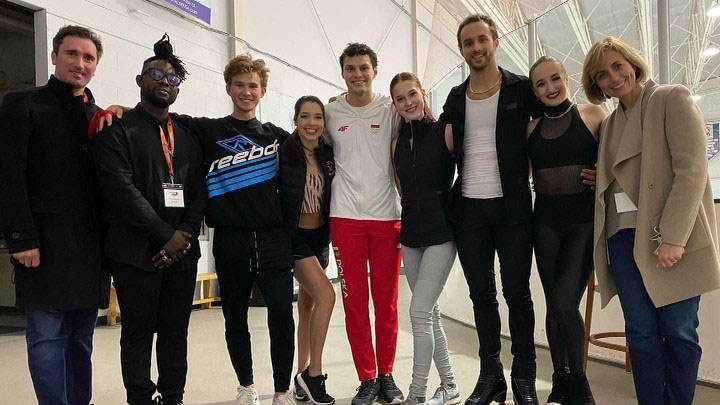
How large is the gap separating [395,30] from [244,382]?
29.8 feet

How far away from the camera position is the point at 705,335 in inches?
110

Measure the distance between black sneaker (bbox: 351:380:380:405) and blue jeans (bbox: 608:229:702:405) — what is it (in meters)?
1.12

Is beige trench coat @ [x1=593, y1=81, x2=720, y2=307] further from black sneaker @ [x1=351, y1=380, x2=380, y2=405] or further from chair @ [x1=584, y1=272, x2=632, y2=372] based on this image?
black sneaker @ [x1=351, y1=380, x2=380, y2=405]

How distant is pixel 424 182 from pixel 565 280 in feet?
2.30

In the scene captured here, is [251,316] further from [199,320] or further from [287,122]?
[287,122]

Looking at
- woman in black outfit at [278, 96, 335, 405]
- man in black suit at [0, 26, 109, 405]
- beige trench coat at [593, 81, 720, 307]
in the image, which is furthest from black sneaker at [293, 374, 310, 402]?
beige trench coat at [593, 81, 720, 307]

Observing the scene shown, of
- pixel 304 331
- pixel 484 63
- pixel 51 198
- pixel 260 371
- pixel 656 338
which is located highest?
pixel 484 63

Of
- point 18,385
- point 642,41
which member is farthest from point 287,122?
point 18,385

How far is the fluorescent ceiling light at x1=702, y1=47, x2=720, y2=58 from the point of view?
5391 millimetres

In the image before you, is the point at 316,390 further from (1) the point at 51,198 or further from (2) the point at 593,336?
(2) the point at 593,336

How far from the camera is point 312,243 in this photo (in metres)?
2.59

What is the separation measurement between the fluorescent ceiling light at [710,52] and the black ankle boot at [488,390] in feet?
15.6

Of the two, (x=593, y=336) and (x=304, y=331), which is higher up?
(x=304, y=331)

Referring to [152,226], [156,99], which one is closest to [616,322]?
[152,226]
